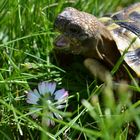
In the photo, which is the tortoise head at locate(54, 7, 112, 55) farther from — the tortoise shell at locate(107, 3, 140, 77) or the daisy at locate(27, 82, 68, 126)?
the daisy at locate(27, 82, 68, 126)

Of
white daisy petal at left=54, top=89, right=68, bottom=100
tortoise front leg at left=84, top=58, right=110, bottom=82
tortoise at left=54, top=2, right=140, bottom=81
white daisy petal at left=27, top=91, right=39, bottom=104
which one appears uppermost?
tortoise at left=54, top=2, right=140, bottom=81

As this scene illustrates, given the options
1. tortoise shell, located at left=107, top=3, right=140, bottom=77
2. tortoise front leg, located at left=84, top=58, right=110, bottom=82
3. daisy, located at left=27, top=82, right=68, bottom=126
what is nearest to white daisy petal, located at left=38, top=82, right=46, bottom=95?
daisy, located at left=27, top=82, right=68, bottom=126

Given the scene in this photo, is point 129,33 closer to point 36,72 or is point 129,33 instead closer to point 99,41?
point 99,41

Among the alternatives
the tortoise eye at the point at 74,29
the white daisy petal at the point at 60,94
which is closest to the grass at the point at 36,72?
the white daisy petal at the point at 60,94

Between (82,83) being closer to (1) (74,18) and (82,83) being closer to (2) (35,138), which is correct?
(1) (74,18)

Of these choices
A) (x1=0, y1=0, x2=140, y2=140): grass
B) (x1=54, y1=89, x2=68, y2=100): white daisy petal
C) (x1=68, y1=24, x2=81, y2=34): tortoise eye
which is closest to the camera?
(x1=0, y1=0, x2=140, y2=140): grass

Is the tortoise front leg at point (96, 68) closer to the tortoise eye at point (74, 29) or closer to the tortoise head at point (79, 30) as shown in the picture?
the tortoise head at point (79, 30)
